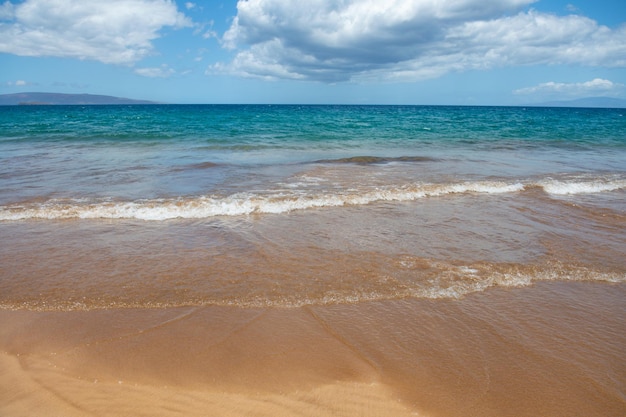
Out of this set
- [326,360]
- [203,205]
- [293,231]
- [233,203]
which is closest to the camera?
[326,360]

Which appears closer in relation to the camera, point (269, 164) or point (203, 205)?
point (203, 205)

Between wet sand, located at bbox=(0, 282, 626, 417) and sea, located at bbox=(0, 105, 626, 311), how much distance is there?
0.34m

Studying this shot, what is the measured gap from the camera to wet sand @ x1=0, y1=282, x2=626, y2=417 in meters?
2.77

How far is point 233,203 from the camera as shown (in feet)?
27.3

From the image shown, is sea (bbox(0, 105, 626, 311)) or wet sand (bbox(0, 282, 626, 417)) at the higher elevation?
sea (bbox(0, 105, 626, 311))

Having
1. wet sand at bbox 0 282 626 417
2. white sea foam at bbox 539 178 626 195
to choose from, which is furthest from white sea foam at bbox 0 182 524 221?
wet sand at bbox 0 282 626 417

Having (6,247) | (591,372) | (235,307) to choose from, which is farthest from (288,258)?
(6,247)

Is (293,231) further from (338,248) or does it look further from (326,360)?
(326,360)

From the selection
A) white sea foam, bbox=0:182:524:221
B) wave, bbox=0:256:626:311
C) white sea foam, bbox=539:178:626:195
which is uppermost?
white sea foam, bbox=539:178:626:195

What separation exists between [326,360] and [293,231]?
359 cm

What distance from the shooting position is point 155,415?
264 cm

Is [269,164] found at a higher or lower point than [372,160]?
lower

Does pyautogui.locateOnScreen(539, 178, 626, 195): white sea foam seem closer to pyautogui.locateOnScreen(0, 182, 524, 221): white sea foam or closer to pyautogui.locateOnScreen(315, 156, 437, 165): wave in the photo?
pyautogui.locateOnScreen(0, 182, 524, 221): white sea foam

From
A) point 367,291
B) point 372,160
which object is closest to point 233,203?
point 367,291
